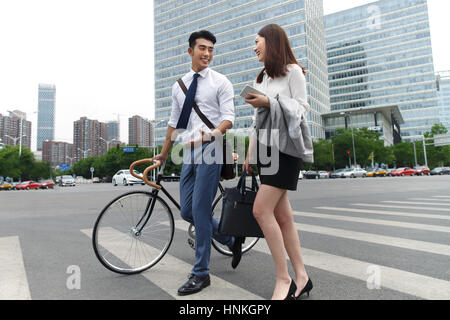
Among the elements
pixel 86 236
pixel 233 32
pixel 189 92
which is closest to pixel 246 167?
pixel 189 92

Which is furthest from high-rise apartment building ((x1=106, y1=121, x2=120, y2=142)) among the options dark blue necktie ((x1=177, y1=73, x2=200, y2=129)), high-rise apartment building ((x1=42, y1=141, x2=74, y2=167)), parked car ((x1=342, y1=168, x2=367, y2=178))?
dark blue necktie ((x1=177, y1=73, x2=200, y2=129))

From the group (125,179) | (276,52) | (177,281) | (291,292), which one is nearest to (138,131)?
(125,179)

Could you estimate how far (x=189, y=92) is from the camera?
2.52 metres

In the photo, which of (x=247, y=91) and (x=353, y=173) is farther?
(x=353, y=173)

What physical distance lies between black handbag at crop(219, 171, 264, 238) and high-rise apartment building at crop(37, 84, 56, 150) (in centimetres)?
16356

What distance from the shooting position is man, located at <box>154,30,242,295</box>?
7.89 ft

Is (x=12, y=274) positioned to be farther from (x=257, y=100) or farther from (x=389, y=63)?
(x=389, y=63)

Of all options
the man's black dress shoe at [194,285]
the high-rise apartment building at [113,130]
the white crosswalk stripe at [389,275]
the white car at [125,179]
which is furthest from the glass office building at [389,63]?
the man's black dress shoe at [194,285]

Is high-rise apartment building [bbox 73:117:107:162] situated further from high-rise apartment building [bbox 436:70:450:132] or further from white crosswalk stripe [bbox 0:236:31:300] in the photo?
high-rise apartment building [bbox 436:70:450:132]

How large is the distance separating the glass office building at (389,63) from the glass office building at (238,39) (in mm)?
16016

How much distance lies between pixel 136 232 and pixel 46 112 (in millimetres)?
163360

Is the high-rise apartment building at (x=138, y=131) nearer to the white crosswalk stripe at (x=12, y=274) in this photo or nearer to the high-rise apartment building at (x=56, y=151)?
the high-rise apartment building at (x=56, y=151)

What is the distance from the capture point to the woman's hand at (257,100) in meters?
1.96

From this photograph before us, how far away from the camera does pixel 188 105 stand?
253 cm
